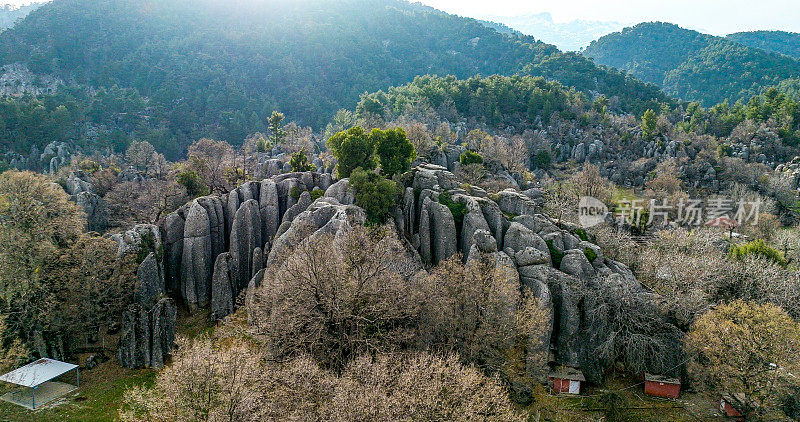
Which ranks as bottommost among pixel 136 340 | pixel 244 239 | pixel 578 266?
pixel 136 340

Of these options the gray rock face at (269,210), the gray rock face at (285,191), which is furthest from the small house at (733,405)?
the gray rock face at (285,191)

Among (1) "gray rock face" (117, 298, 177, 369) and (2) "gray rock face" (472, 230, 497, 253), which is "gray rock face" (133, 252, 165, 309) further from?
(2) "gray rock face" (472, 230, 497, 253)

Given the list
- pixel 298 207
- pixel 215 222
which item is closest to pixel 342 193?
pixel 298 207

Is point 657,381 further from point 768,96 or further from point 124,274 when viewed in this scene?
point 768,96

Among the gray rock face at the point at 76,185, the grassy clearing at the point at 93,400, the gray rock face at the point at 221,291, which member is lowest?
the grassy clearing at the point at 93,400

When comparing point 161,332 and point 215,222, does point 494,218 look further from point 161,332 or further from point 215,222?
point 161,332

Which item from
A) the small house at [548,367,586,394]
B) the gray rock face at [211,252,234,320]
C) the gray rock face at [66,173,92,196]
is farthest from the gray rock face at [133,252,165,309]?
the small house at [548,367,586,394]

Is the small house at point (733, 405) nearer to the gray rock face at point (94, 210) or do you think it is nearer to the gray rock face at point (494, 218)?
the gray rock face at point (494, 218)
